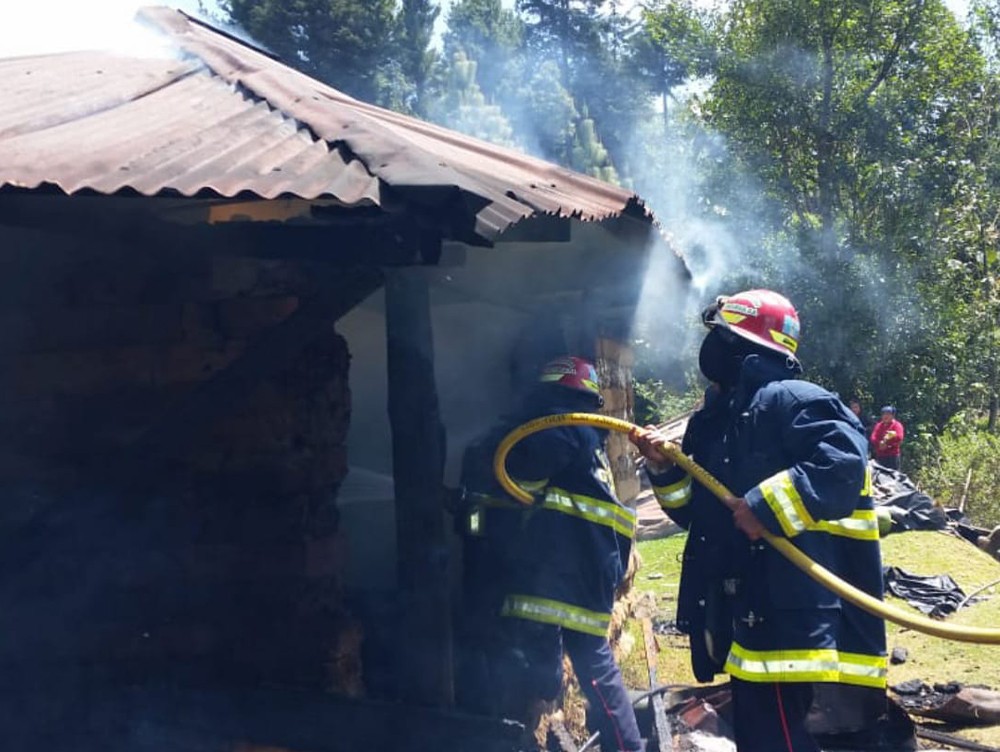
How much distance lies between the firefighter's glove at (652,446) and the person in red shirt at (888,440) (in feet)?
39.9

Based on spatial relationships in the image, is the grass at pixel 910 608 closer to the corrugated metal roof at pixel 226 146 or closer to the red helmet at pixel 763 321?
the red helmet at pixel 763 321

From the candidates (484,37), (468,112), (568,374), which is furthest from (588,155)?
(568,374)

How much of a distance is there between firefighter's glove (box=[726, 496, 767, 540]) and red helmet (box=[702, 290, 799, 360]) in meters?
0.64

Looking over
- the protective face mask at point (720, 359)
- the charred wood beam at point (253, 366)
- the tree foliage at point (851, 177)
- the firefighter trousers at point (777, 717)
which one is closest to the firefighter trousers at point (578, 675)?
the firefighter trousers at point (777, 717)

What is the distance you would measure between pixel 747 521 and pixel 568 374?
1610 mm

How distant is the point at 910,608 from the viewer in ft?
30.5

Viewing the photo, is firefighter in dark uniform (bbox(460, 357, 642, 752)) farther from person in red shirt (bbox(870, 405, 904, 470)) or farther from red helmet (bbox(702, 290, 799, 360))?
person in red shirt (bbox(870, 405, 904, 470))

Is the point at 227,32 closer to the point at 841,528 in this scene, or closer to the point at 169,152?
the point at 169,152

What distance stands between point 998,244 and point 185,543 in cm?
2008

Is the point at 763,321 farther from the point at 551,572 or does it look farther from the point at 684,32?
the point at 684,32

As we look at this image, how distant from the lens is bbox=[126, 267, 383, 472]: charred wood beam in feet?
12.0

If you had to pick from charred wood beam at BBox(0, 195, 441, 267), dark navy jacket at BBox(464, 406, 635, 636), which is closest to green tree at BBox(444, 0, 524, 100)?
dark navy jacket at BBox(464, 406, 635, 636)

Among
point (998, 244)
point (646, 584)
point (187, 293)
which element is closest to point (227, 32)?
point (187, 293)

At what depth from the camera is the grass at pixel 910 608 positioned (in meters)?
7.00
